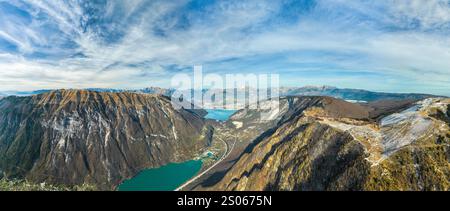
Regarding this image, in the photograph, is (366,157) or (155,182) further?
(155,182)

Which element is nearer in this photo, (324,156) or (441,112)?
(441,112)

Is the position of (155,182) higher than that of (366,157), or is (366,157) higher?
(366,157)

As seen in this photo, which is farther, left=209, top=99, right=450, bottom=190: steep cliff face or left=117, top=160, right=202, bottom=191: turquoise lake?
left=117, top=160, right=202, bottom=191: turquoise lake

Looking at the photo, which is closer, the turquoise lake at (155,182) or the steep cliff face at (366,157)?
the steep cliff face at (366,157)

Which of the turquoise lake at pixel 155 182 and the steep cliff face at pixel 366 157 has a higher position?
the steep cliff face at pixel 366 157

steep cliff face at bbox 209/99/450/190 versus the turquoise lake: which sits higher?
steep cliff face at bbox 209/99/450/190
